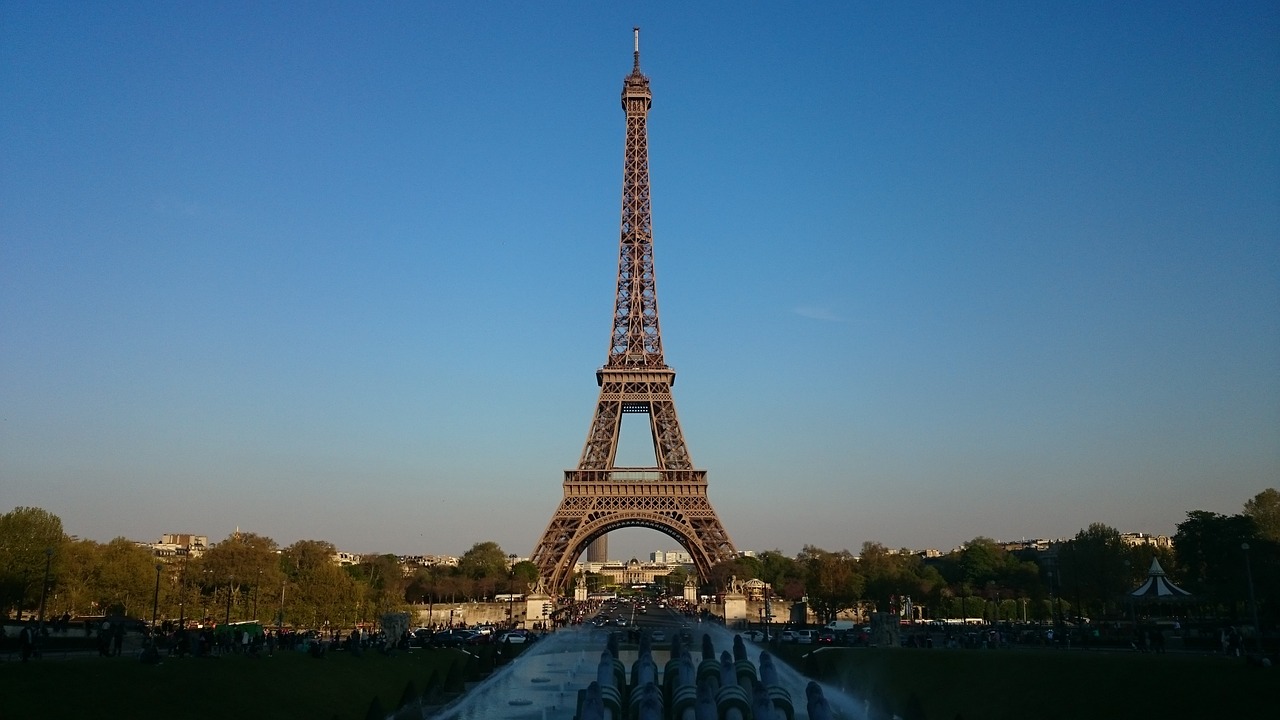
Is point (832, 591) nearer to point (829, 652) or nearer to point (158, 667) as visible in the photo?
point (829, 652)

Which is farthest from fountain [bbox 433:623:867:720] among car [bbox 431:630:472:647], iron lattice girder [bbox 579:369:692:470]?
iron lattice girder [bbox 579:369:692:470]

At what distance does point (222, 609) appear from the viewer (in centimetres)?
7769

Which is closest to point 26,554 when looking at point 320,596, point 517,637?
point 320,596

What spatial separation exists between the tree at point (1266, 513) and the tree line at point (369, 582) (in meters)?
0.10

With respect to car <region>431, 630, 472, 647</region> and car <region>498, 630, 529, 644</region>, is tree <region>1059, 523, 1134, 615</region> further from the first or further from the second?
car <region>431, 630, 472, 647</region>

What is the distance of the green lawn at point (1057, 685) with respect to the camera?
927 inches

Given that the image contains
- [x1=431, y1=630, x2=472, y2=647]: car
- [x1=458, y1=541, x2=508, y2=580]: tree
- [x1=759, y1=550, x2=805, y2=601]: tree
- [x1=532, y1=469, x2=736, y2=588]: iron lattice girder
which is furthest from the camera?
[x1=458, y1=541, x2=508, y2=580]: tree

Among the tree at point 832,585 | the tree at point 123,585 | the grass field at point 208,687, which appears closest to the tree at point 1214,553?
the tree at point 832,585

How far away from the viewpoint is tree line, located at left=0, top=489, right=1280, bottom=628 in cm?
6294

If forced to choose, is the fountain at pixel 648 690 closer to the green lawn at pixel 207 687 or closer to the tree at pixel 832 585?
the green lawn at pixel 207 687

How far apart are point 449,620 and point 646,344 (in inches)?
1257

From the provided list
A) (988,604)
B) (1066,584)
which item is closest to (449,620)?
(988,604)

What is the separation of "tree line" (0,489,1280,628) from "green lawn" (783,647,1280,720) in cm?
2453

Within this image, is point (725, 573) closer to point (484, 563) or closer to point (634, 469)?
point (634, 469)
